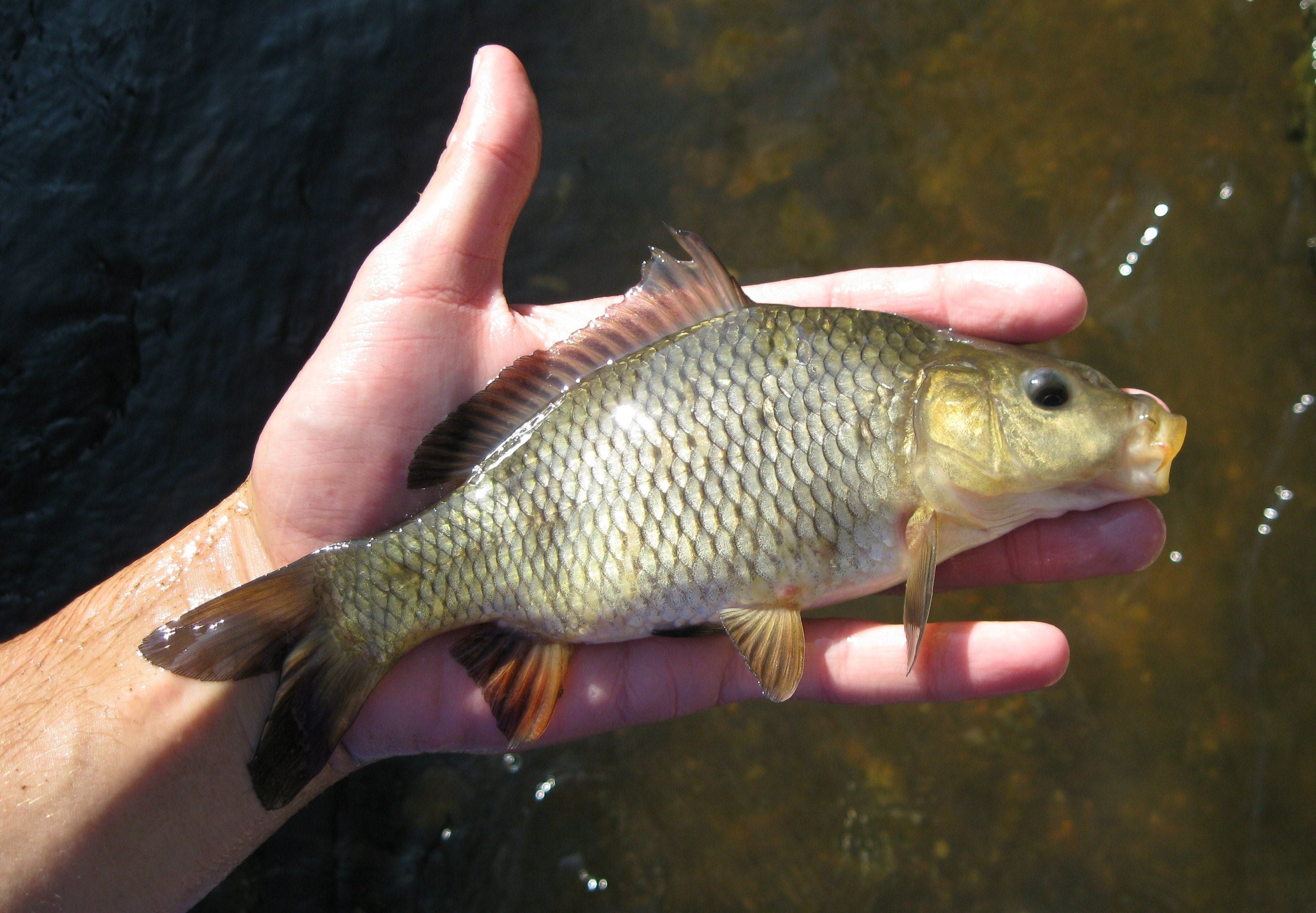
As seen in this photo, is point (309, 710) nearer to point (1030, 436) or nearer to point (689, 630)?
point (689, 630)

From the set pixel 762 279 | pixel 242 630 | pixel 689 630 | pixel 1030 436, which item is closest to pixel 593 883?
pixel 689 630

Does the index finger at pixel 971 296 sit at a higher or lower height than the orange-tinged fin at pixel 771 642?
higher

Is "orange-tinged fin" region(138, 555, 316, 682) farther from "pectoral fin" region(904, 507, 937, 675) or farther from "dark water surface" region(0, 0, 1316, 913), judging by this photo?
"dark water surface" region(0, 0, 1316, 913)

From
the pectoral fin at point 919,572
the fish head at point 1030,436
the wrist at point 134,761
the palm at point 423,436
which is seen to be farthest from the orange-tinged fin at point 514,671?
the fish head at point 1030,436

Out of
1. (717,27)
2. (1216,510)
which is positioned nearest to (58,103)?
(717,27)

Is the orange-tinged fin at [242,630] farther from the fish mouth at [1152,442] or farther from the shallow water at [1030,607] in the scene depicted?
the fish mouth at [1152,442]

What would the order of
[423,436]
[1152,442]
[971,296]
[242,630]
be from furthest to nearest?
[971,296] < [423,436] < [242,630] < [1152,442]
